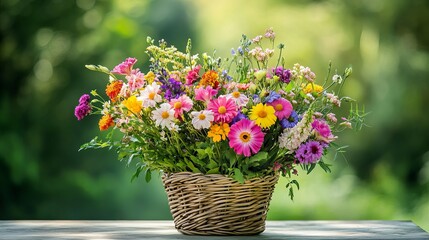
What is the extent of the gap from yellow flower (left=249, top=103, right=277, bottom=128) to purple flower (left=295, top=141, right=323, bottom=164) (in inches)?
3.5

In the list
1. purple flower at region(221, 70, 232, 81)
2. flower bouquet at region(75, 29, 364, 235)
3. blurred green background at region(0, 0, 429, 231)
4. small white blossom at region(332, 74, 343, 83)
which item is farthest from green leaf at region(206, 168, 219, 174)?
blurred green background at region(0, 0, 429, 231)

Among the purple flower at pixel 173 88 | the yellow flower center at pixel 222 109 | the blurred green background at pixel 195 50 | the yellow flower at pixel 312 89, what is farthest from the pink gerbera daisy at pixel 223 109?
the blurred green background at pixel 195 50

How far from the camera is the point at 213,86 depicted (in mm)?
1702

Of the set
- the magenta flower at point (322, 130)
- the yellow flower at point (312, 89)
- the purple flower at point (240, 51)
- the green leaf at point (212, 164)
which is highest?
the purple flower at point (240, 51)

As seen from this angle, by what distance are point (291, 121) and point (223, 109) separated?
0.53ft

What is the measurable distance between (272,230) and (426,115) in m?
4.46

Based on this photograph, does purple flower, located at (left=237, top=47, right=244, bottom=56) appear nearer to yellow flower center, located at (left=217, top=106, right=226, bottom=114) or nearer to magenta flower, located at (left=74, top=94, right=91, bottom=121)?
yellow flower center, located at (left=217, top=106, right=226, bottom=114)

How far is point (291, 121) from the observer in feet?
5.60

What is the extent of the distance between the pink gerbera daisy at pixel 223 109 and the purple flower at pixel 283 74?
154 mm

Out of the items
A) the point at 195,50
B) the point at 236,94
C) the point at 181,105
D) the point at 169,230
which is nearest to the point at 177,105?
the point at 181,105

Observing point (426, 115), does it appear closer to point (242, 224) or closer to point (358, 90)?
point (358, 90)

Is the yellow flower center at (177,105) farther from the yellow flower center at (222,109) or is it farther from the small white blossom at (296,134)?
the small white blossom at (296,134)

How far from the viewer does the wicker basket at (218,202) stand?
171cm

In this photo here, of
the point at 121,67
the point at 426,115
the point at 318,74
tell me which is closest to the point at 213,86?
the point at 121,67
